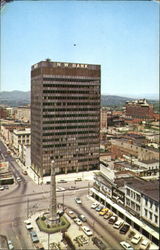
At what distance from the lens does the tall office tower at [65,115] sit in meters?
61.3

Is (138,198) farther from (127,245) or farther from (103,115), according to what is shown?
(103,115)

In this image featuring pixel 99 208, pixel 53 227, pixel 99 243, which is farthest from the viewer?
pixel 99 208

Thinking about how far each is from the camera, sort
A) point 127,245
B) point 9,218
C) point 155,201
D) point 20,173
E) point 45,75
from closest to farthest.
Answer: point 155,201, point 127,245, point 9,218, point 45,75, point 20,173

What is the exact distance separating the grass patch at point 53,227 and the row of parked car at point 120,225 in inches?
231

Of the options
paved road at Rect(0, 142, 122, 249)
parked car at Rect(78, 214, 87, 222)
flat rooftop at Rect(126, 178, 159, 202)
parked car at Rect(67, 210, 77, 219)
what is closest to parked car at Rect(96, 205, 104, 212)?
paved road at Rect(0, 142, 122, 249)

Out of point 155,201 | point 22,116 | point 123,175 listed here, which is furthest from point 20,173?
point 22,116

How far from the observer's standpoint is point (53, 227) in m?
38.8

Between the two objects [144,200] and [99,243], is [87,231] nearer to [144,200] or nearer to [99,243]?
[99,243]

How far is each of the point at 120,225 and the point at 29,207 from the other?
15676mm

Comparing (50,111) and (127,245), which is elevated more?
(50,111)

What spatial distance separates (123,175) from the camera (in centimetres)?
4988

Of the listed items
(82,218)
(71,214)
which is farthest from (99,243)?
(71,214)

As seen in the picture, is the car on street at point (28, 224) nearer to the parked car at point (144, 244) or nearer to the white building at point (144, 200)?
the white building at point (144, 200)

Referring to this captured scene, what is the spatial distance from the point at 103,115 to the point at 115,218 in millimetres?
97352
